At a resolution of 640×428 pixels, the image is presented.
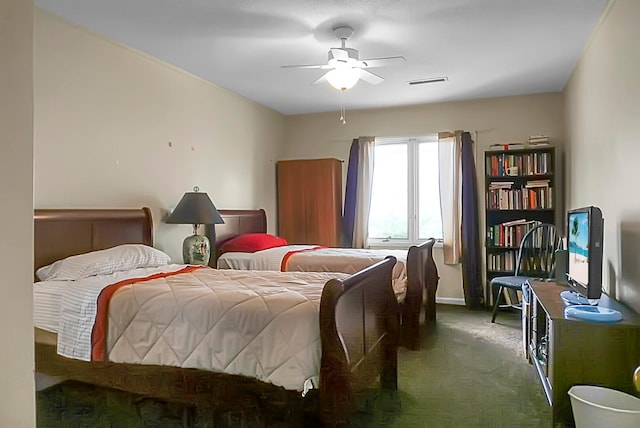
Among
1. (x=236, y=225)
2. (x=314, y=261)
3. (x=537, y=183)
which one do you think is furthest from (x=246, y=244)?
(x=537, y=183)

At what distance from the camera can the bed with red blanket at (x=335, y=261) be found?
12.4 feet

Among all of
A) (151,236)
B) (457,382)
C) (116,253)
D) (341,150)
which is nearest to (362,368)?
(457,382)

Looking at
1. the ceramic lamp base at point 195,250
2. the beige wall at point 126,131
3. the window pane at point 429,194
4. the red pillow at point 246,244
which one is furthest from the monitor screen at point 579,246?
the beige wall at point 126,131

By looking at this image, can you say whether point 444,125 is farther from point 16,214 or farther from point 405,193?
point 16,214

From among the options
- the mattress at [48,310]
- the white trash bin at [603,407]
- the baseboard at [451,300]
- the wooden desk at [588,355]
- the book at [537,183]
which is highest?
the book at [537,183]

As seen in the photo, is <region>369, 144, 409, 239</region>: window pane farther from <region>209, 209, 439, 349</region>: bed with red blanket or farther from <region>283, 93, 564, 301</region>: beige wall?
<region>209, 209, 439, 349</region>: bed with red blanket

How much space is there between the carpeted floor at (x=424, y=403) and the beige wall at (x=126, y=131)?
50.0 inches

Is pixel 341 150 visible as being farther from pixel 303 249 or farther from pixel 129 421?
pixel 129 421

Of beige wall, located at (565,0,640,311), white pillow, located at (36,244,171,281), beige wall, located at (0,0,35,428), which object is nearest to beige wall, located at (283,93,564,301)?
beige wall, located at (565,0,640,311)

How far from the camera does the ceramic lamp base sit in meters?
3.94

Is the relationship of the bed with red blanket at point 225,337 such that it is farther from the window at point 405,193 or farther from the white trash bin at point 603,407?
the window at point 405,193

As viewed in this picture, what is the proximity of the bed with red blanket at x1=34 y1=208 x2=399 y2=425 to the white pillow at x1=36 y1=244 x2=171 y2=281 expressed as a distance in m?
0.02

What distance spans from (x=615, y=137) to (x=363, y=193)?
322 centimetres

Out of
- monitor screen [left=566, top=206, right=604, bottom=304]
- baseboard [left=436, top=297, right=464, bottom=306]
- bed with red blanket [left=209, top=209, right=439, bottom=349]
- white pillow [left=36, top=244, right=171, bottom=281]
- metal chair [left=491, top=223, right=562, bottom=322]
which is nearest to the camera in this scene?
monitor screen [left=566, top=206, right=604, bottom=304]
